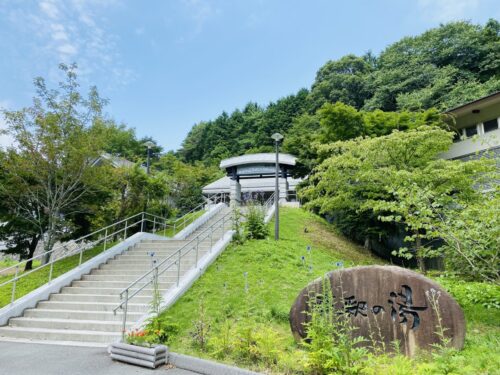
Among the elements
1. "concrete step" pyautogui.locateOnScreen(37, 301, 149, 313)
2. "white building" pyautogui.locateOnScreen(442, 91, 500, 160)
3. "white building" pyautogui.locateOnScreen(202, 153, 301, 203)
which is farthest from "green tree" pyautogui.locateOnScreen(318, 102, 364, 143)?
"concrete step" pyautogui.locateOnScreen(37, 301, 149, 313)

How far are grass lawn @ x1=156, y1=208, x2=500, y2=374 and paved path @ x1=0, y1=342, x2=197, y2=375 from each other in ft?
2.72

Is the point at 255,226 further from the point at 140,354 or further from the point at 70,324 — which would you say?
the point at 140,354

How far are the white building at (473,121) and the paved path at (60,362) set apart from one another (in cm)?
1674

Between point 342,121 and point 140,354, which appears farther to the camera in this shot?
point 342,121

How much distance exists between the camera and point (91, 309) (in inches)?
289

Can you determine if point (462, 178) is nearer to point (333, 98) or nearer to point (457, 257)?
point (457, 257)

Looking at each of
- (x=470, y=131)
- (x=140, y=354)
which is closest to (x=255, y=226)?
(x=140, y=354)

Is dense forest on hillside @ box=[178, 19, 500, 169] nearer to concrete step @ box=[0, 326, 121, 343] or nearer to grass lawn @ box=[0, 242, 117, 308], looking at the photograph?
grass lawn @ box=[0, 242, 117, 308]

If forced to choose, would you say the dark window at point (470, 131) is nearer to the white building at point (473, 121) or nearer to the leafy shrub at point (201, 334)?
the white building at point (473, 121)

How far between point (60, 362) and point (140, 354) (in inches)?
52.7

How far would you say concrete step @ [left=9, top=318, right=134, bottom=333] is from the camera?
21.2 feet

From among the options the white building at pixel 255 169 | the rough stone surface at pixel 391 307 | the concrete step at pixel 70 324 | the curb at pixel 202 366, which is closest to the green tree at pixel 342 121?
the white building at pixel 255 169

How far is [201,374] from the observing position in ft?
14.7

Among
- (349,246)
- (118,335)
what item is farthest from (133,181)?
(349,246)
